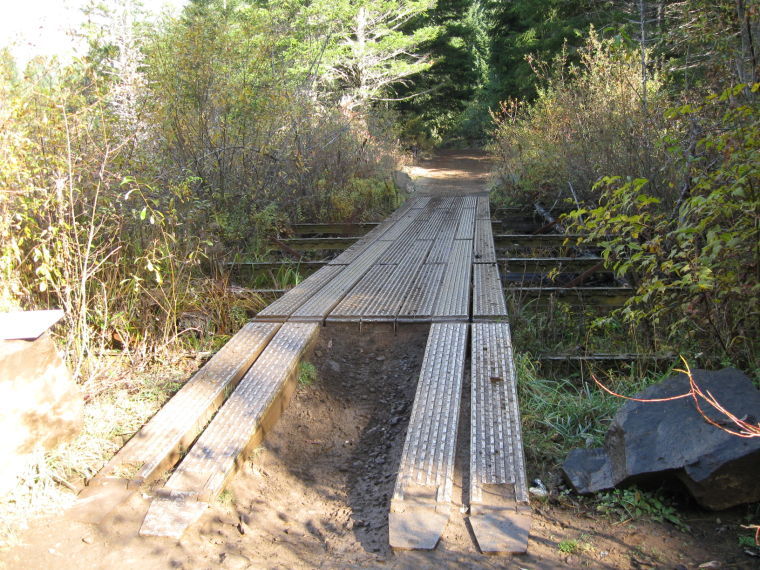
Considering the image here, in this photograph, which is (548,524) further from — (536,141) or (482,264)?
(536,141)

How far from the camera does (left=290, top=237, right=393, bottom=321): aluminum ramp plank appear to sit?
15.8 ft

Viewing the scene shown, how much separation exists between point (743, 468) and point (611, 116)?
20.7ft

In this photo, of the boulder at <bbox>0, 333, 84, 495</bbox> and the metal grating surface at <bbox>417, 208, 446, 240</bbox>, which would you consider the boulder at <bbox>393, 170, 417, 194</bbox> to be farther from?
the boulder at <bbox>0, 333, 84, 495</bbox>

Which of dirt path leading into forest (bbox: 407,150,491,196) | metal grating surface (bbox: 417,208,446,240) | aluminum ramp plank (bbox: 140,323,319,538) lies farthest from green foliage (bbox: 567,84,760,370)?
dirt path leading into forest (bbox: 407,150,491,196)

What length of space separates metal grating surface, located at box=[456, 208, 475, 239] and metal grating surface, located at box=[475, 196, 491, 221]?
9cm

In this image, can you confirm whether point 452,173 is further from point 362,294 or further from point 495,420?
point 495,420

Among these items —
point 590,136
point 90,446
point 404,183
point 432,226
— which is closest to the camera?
point 90,446

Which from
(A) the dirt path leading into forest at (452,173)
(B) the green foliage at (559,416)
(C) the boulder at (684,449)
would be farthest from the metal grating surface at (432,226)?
(C) the boulder at (684,449)

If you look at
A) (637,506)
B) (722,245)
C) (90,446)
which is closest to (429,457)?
(637,506)

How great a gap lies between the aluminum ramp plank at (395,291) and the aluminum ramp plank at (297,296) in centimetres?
57

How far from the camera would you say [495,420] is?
3.14m

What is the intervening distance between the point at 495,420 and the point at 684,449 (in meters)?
0.89

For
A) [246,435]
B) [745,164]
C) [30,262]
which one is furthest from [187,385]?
[745,164]

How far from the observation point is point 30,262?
439 centimetres
